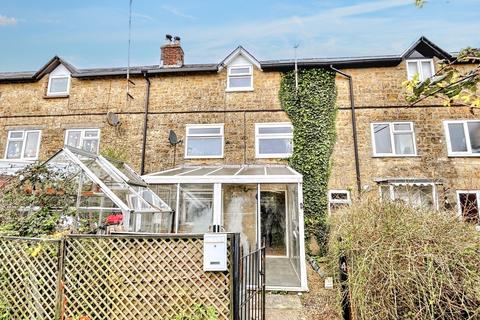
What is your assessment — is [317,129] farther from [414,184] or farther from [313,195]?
[414,184]

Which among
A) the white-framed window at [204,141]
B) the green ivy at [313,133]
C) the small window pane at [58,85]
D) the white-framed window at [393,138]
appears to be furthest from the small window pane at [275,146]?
the small window pane at [58,85]

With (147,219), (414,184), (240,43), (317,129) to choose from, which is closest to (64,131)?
(147,219)

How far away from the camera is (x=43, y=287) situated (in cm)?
400

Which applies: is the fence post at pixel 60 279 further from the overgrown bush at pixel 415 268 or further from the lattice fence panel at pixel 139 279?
the overgrown bush at pixel 415 268

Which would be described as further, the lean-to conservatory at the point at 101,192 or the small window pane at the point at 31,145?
the small window pane at the point at 31,145

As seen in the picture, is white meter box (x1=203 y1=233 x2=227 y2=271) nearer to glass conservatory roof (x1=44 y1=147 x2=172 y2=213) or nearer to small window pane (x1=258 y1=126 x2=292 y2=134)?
glass conservatory roof (x1=44 y1=147 x2=172 y2=213)

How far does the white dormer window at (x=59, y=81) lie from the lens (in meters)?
12.6

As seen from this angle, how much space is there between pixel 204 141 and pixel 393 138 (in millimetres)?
7878

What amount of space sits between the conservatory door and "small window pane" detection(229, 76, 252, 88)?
498 cm

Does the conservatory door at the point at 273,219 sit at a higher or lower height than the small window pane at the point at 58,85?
lower

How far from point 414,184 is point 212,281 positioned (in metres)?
9.74

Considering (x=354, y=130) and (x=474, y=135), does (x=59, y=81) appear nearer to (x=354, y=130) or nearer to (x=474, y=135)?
(x=354, y=130)

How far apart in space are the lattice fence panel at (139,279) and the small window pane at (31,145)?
1083cm

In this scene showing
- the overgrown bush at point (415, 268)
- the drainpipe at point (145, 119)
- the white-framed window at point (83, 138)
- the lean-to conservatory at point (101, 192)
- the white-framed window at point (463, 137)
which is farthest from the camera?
the white-framed window at point (83, 138)
